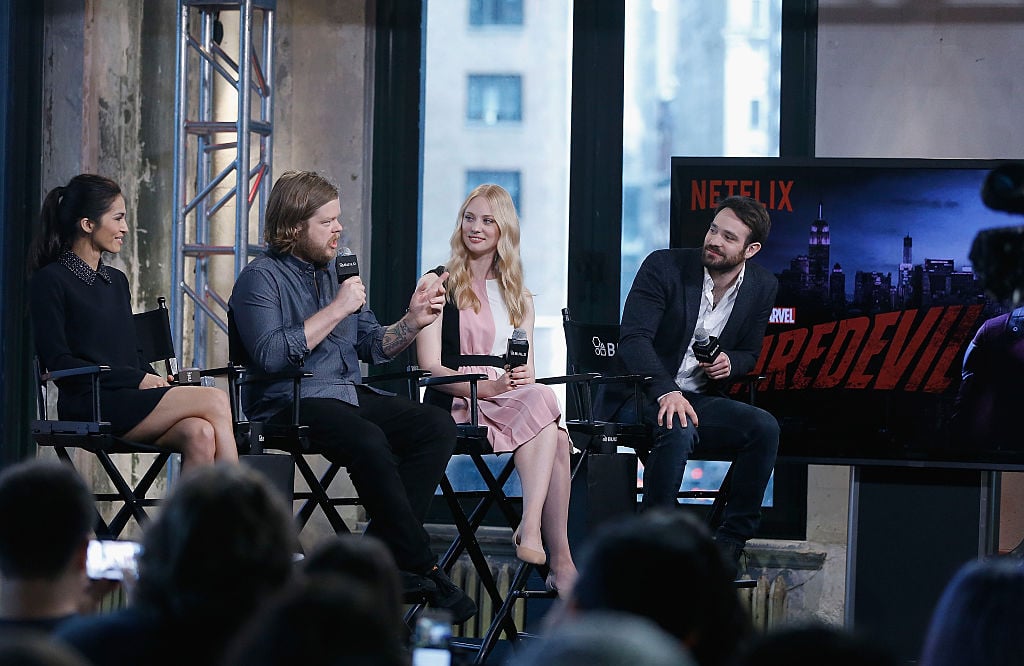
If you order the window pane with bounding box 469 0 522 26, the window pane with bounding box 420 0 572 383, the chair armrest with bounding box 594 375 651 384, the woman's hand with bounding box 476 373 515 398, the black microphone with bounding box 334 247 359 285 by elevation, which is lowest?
the woman's hand with bounding box 476 373 515 398

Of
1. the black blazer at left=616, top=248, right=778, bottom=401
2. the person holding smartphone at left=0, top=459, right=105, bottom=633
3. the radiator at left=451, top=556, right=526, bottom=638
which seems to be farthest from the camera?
the radiator at left=451, top=556, right=526, bottom=638

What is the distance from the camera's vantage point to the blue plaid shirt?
378cm

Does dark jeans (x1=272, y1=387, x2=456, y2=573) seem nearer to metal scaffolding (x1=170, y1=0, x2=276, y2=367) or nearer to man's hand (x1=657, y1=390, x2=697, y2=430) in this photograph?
man's hand (x1=657, y1=390, x2=697, y2=430)

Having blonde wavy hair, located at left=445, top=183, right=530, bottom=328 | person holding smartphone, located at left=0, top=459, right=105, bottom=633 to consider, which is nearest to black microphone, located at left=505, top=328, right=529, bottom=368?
blonde wavy hair, located at left=445, top=183, right=530, bottom=328

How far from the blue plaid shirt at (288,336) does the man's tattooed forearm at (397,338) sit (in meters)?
0.02

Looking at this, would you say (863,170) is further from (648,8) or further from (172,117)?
(172,117)

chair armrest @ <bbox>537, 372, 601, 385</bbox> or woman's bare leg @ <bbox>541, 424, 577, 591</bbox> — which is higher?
chair armrest @ <bbox>537, 372, 601, 385</bbox>

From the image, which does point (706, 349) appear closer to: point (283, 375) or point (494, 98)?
point (283, 375)

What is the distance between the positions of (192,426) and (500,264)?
1253 mm

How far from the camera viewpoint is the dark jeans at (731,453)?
4.11m

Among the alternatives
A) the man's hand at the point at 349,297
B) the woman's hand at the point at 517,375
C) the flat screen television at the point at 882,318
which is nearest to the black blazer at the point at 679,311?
the flat screen television at the point at 882,318

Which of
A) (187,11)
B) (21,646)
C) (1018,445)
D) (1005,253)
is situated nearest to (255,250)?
(187,11)

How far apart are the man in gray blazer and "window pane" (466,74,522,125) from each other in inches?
52.0

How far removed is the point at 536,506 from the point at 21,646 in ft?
10.0
